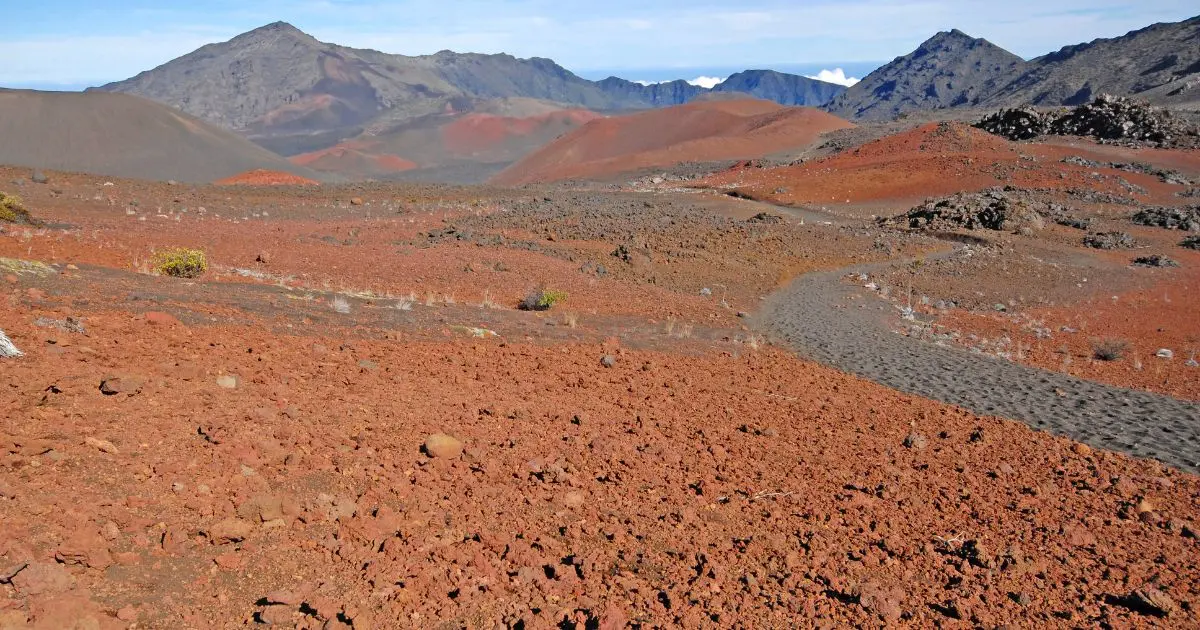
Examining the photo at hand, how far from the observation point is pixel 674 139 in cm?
8038

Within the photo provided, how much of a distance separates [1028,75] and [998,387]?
488 ft

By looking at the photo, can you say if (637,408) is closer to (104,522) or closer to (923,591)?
(923,591)

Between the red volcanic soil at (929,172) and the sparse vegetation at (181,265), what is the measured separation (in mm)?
30397

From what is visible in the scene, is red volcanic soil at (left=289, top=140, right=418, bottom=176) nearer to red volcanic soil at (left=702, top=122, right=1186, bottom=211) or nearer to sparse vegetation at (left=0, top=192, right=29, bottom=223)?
red volcanic soil at (left=702, top=122, right=1186, bottom=211)

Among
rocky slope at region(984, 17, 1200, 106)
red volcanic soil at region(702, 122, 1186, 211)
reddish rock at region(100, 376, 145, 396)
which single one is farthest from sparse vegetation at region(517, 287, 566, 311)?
rocky slope at region(984, 17, 1200, 106)

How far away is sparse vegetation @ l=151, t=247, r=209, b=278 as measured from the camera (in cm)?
1272

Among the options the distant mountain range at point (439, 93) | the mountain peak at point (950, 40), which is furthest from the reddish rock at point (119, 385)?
the mountain peak at point (950, 40)

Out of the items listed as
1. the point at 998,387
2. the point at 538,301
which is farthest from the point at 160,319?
the point at 998,387

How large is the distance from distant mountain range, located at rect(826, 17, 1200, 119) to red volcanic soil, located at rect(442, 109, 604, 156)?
61.4m

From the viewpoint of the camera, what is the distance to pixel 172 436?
16.5ft

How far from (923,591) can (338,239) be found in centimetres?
2046

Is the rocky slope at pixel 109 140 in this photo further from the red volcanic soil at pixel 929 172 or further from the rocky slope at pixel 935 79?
the rocky slope at pixel 935 79

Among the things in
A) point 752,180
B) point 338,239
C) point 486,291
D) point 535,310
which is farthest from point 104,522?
point 752,180

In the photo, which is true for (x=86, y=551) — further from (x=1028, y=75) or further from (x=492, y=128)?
(x=1028, y=75)
